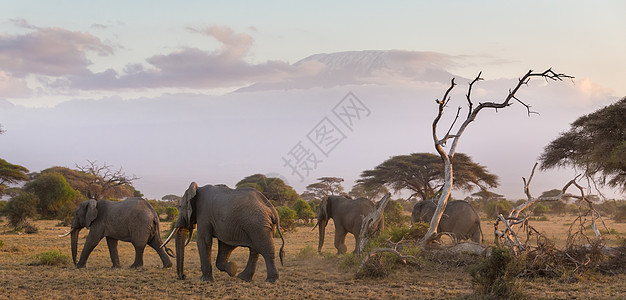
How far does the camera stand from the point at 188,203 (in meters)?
10.9

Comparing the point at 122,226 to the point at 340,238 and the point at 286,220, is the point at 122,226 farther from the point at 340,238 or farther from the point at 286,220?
the point at 286,220

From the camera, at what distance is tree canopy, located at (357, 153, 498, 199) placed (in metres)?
30.5

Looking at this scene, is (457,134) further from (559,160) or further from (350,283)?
(559,160)

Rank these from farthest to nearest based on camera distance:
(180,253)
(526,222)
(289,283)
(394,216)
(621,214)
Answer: (621,214) → (394,216) → (526,222) → (180,253) → (289,283)

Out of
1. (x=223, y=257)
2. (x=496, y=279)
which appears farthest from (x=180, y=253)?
(x=496, y=279)

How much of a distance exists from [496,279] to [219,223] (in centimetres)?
533

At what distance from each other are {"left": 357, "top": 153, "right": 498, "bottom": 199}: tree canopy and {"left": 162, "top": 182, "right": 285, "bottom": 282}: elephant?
21.0 m

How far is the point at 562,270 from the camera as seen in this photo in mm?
10695

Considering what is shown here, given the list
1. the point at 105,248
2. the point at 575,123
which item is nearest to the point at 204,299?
the point at 105,248

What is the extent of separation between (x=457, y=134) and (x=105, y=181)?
39.8m

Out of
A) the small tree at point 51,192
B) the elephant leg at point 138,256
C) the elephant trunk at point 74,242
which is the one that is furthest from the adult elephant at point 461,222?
Result: the small tree at point 51,192

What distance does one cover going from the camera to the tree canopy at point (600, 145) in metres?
15.6

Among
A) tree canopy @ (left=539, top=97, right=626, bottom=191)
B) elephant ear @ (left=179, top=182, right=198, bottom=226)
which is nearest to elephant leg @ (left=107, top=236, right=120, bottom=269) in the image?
elephant ear @ (left=179, top=182, right=198, bottom=226)

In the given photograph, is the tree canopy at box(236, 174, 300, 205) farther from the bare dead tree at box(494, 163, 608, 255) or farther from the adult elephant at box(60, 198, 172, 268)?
the bare dead tree at box(494, 163, 608, 255)
